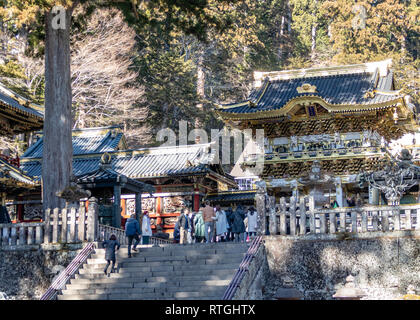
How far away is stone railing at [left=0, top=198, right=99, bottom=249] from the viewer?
61.6 feet

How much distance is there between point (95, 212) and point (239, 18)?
1257 inches

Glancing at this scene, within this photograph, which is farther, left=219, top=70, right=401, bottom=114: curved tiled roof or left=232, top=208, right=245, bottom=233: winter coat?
left=219, top=70, right=401, bottom=114: curved tiled roof

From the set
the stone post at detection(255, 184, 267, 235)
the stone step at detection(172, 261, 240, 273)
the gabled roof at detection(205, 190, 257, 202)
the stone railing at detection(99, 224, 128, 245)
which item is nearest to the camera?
the stone step at detection(172, 261, 240, 273)

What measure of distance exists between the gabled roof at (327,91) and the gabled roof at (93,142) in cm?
838

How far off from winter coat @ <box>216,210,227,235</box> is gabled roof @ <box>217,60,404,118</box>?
8779mm

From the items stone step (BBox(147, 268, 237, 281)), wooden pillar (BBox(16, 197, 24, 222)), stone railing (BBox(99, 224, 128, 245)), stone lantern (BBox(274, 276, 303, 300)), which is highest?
wooden pillar (BBox(16, 197, 24, 222))

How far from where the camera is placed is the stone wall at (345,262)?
1678 cm

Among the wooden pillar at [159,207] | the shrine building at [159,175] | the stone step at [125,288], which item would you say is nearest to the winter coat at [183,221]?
the shrine building at [159,175]

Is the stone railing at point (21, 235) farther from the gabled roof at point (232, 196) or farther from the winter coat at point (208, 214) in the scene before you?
the gabled roof at point (232, 196)

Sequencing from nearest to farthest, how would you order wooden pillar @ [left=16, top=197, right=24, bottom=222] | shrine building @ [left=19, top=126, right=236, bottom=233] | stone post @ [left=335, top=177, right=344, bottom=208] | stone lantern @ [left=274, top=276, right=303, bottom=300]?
stone lantern @ [left=274, top=276, right=303, bottom=300], stone post @ [left=335, top=177, right=344, bottom=208], shrine building @ [left=19, top=126, right=236, bottom=233], wooden pillar @ [left=16, top=197, right=24, bottom=222]

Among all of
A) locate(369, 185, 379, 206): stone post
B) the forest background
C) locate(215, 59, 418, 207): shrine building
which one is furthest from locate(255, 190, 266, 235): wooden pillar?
the forest background

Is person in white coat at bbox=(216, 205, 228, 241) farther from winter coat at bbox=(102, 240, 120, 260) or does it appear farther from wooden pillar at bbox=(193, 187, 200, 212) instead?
wooden pillar at bbox=(193, 187, 200, 212)

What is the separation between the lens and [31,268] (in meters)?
18.8

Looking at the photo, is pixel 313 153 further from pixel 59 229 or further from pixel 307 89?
pixel 59 229
